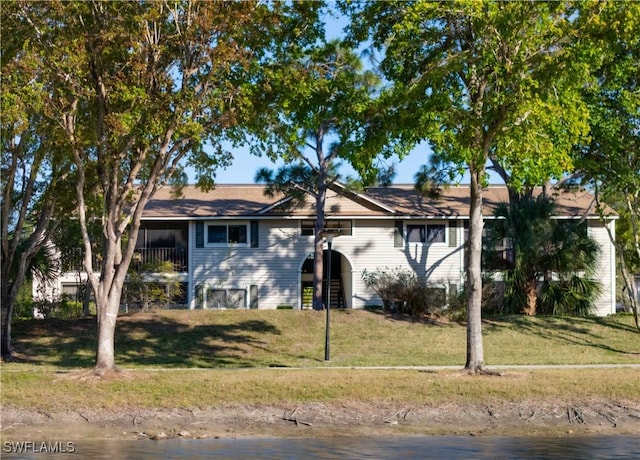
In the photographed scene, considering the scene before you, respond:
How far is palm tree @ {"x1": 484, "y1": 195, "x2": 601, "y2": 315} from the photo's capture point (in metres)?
36.9

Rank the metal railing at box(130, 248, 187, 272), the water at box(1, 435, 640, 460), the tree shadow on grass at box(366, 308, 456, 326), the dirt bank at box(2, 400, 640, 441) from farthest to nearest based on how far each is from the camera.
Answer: the metal railing at box(130, 248, 187, 272) → the tree shadow on grass at box(366, 308, 456, 326) → the dirt bank at box(2, 400, 640, 441) → the water at box(1, 435, 640, 460)

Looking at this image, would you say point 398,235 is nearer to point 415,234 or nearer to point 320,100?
point 415,234

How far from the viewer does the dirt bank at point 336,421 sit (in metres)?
19.9

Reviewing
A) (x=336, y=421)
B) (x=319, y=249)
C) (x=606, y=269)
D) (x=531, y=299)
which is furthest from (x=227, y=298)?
(x=336, y=421)

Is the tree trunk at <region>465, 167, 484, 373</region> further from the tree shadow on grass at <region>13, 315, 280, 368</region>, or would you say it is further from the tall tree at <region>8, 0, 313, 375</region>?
the tree shadow on grass at <region>13, 315, 280, 368</region>

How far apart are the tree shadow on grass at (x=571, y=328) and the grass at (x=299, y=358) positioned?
0.17ft

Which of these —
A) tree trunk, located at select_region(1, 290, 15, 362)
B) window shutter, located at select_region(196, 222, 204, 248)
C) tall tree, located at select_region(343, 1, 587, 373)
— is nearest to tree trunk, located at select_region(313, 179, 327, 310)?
window shutter, located at select_region(196, 222, 204, 248)

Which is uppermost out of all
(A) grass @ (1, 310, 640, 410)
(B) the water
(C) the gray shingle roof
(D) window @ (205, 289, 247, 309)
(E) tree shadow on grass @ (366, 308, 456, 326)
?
(C) the gray shingle roof

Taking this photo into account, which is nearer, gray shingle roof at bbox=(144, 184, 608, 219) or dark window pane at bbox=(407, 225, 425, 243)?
gray shingle roof at bbox=(144, 184, 608, 219)

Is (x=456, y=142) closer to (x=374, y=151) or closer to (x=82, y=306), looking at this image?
(x=374, y=151)

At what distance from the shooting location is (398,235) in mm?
44219

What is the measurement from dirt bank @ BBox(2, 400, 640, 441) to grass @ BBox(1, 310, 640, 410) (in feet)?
0.96

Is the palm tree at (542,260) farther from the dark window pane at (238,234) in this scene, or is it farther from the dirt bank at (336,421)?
the dirt bank at (336,421)

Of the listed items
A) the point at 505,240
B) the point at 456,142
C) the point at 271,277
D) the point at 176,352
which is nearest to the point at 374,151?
the point at 456,142
